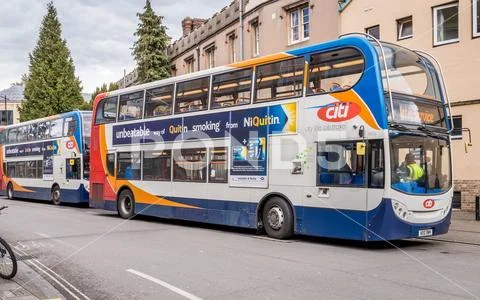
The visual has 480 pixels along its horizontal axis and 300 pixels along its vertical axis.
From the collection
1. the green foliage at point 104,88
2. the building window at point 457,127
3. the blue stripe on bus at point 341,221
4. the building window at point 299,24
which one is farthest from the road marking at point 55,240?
the green foliage at point 104,88

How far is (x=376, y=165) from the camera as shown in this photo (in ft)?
33.7

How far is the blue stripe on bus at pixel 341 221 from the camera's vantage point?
10.2m

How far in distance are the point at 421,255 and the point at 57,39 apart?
58081 millimetres

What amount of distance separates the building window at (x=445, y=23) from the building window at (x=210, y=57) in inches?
690

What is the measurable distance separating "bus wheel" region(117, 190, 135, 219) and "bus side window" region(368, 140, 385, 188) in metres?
9.10

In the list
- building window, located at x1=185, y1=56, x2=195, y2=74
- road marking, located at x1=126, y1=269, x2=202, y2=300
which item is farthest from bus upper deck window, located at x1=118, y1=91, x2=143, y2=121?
building window, located at x1=185, y1=56, x2=195, y2=74

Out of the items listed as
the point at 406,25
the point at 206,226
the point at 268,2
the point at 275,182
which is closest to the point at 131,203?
the point at 206,226

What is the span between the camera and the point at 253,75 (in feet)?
42.8

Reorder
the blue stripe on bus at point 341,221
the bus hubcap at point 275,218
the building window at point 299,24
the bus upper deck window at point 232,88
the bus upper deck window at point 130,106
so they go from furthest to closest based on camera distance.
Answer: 1. the building window at point 299,24
2. the bus upper deck window at point 130,106
3. the bus upper deck window at point 232,88
4. the bus hubcap at point 275,218
5. the blue stripe on bus at point 341,221

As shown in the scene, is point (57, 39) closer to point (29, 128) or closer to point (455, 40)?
point (29, 128)

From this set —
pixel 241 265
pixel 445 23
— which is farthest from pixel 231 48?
pixel 241 265

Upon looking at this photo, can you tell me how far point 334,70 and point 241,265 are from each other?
467 centimetres

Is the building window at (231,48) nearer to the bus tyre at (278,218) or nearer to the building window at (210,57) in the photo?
the building window at (210,57)

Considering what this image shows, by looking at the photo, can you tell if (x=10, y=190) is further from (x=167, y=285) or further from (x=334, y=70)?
(x=167, y=285)
